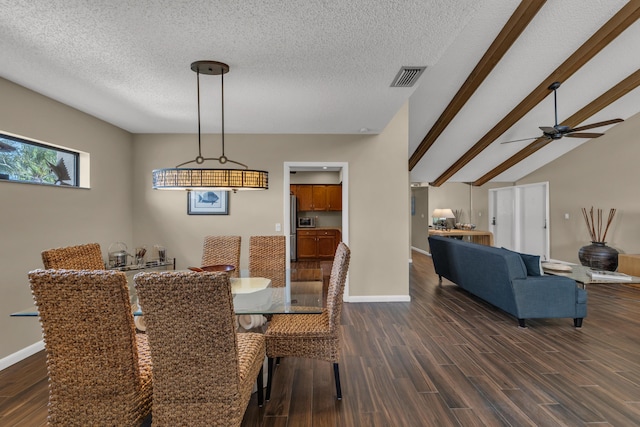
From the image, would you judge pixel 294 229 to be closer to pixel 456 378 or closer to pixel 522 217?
pixel 522 217

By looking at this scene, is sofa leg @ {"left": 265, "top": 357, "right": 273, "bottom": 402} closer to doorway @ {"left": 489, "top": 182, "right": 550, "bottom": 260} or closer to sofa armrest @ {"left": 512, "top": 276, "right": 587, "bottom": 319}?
sofa armrest @ {"left": 512, "top": 276, "right": 587, "bottom": 319}

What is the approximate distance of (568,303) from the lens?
363 centimetres

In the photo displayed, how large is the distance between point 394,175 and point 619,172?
457 cm

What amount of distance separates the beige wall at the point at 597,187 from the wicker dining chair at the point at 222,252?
6.71 meters

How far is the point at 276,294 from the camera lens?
2545mm

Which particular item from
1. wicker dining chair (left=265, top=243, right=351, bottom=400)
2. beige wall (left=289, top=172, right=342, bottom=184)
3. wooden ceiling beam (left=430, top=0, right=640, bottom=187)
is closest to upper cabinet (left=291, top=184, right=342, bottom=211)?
beige wall (left=289, top=172, right=342, bottom=184)

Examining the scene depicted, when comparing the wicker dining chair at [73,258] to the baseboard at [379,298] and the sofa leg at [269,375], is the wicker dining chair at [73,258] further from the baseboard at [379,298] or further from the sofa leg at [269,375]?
the baseboard at [379,298]

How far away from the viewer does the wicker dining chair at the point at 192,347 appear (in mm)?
1484

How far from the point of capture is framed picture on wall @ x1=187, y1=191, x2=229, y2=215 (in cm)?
476

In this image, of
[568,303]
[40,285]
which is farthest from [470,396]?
[40,285]

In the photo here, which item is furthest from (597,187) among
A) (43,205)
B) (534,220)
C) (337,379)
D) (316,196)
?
(43,205)

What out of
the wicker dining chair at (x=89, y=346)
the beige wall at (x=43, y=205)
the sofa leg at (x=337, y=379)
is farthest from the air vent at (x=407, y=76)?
the beige wall at (x=43, y=205)

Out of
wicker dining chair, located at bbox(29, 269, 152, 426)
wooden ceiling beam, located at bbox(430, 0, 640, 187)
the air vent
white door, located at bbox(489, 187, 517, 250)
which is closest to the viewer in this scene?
wicker dining chair, located at bbox(29, 269, 152, 426)

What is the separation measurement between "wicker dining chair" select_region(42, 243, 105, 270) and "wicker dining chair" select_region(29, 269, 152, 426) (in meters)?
0.92
